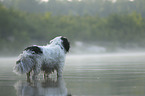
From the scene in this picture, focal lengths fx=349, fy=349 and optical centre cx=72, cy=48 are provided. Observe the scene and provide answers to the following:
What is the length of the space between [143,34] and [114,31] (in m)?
7.34

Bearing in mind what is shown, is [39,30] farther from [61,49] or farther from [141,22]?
[61,49]

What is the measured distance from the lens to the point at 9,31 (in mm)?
50156

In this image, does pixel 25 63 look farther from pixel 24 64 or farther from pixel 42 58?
pixel 42 58

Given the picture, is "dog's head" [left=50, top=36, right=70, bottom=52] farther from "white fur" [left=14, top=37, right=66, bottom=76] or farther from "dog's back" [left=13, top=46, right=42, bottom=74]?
"dog's back" [left=13, top=46, right=42, bottom=74]

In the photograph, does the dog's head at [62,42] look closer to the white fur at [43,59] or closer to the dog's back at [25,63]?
the white fur at [43,59]

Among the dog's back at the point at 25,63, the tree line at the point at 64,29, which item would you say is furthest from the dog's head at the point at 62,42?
the tree line at the point at 64,29

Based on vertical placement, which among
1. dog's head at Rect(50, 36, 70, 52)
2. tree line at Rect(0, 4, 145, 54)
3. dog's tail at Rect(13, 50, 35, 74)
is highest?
tree line at Rect(0, 4, 145, 54)

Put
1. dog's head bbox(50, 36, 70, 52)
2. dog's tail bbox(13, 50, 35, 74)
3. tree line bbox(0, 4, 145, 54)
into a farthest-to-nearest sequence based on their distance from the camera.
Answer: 1. tree line bbox(0, 4, 145, 54)
2. dog's head bbox(50, 36, 70, 52)
3. dog's tail bbox(13, 50, 35, 74)

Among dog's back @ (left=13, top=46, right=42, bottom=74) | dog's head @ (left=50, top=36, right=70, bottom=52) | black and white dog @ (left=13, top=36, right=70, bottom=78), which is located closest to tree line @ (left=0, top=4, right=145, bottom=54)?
dog's head @ (left=50, top=36, right=70, bottom=52)

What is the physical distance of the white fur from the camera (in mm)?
9781

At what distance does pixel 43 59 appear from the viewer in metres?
10.2

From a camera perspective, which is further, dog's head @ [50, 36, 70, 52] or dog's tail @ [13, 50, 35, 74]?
dog's head @ [50, 36, 70, 52]

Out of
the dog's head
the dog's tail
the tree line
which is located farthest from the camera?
the tree line

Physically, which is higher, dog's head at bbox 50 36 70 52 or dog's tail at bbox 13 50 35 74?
dog's head at bbox 50 36 70 52
